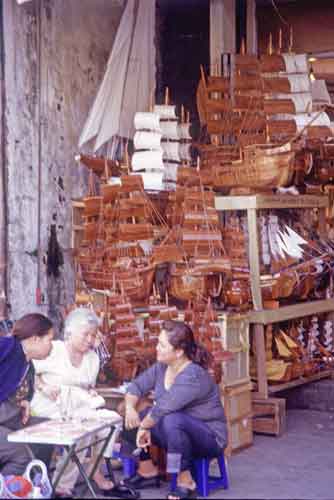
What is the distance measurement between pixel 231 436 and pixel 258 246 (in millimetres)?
1747

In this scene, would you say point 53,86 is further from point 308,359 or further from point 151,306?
point 308,359

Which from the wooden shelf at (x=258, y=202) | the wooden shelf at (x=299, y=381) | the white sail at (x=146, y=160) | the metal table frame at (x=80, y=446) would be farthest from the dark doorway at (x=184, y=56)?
the metal table frame at (x=80, y=446)

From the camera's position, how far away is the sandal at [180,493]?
6.25 m

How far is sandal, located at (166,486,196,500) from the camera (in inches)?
246


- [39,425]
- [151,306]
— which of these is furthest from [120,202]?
[39,425]

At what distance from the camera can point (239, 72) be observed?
945cm

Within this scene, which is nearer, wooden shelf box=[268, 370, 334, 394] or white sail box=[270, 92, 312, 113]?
wooden shelf box=[268, 370, 334, 394]

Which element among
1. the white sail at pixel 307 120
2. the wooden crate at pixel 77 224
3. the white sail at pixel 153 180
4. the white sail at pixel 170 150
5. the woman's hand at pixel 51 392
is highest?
the white sail at pixel 307 120

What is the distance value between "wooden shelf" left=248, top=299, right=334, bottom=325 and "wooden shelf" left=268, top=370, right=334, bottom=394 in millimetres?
550

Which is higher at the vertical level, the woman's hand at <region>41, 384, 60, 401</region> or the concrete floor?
the woman's hand at <region>41, 384, 60, 401</region>

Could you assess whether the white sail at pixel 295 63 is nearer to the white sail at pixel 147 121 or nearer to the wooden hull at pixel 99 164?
the white sail at pixel 147 121

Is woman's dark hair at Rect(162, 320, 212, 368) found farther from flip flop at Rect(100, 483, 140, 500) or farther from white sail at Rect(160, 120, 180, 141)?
white sail at Rect(160, 120, 180, 141)

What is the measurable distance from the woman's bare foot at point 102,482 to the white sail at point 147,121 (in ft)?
12.2

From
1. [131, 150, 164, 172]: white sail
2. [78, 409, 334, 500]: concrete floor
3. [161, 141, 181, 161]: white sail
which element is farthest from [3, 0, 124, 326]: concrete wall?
[78, 409, 334, 500]: concrete floor
